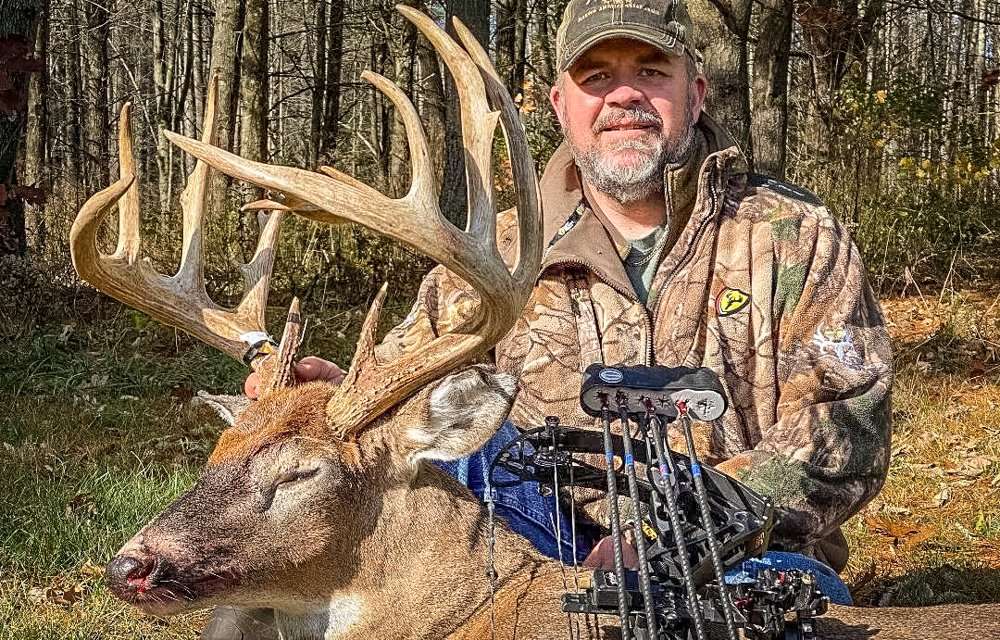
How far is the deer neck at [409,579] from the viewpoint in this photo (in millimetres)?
3287

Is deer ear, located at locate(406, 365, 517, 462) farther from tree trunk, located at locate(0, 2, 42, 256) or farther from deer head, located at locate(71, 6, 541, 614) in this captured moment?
tree trunk, located at locate(0, 2, 42, 256)

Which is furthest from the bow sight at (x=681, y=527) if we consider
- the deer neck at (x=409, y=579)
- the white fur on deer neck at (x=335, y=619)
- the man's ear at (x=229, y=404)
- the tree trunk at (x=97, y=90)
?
the tree trunk at (x=97, y=90)

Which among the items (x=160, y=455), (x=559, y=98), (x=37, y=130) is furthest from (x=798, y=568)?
(x=37, y=130)

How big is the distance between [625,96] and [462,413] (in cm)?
149

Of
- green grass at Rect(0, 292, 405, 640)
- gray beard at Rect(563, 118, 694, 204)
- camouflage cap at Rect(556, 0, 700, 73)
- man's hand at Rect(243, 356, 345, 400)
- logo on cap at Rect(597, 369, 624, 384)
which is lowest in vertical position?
green grass at Rect(0, 292, 405, 640)

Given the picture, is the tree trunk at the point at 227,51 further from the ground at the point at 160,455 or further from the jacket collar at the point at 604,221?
the jacket collar at the point at 604,221

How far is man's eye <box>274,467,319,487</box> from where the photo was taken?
3.23m

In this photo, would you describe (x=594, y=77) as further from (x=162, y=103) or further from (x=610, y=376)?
(x=162, y=103)

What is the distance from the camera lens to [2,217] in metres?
7.96

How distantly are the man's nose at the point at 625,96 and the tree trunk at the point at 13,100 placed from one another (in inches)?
165

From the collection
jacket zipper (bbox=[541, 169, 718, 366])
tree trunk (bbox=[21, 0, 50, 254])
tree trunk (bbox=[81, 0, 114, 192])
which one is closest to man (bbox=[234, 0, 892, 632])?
jacket zipper (bbox=[541, 169, 718, 366])

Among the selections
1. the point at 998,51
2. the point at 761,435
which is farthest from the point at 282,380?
the point at 998,51

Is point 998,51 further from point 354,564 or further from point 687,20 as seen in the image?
point 354,564

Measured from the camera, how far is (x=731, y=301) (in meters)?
4.06
